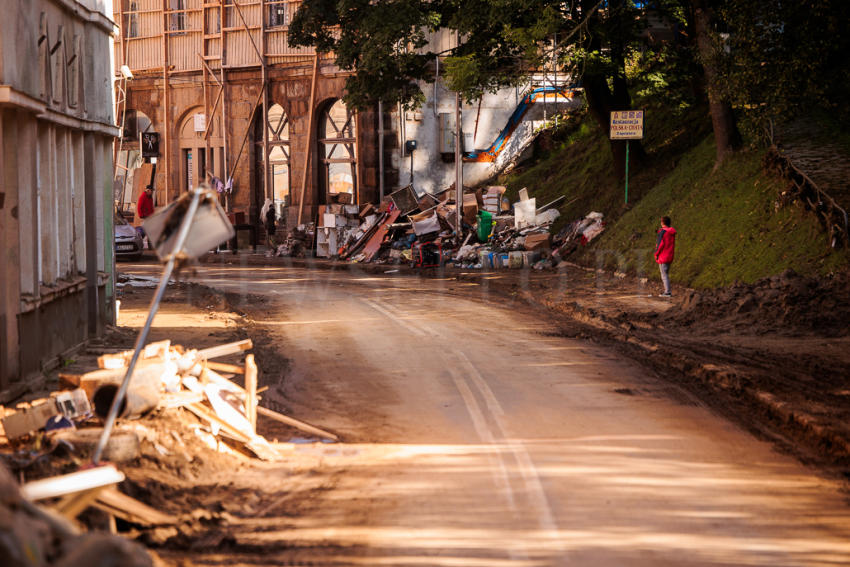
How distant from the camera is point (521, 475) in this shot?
791 cm

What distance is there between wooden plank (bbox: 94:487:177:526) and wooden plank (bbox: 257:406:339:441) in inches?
118

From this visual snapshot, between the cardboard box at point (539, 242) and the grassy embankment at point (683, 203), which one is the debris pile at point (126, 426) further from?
the cardboard box at point (539, 242)

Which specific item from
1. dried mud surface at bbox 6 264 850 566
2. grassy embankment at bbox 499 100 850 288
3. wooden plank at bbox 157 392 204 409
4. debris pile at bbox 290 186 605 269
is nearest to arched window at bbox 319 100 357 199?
debris pile at bbox 290 186 605 269

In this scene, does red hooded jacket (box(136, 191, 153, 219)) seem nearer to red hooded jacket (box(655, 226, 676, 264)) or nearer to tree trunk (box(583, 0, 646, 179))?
tree trunk (box(583, 0, 646, 179))

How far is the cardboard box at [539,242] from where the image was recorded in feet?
98.9

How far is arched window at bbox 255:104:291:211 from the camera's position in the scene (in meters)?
43.0

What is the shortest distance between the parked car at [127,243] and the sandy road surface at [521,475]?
77.1 ft

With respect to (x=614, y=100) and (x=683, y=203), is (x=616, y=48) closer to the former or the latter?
(x=614, y=100)

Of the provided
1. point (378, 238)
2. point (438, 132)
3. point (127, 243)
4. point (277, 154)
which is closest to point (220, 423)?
point (378, 238)

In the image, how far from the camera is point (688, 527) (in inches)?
260

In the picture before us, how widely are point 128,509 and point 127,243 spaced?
31.2 metres

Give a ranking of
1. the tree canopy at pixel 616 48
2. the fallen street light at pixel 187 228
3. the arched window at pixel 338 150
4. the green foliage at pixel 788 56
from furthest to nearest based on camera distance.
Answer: the arched window at pixel 338 150, the tree canopy at pixel 616 48, the green foliage at pixel 788 56, the fallen street light at pixel 187 228

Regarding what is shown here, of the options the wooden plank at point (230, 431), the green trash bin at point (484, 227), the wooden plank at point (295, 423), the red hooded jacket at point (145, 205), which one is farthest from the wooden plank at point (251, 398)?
the green trash bin at point (484, 227)

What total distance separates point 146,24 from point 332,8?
16.8m
